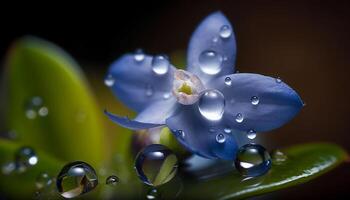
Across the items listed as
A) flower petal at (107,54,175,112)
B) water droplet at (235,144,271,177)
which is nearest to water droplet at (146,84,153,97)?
flower petal at (107,54,175,112)

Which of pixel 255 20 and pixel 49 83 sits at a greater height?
pixel 255 20

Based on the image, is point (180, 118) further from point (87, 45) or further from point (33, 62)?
point (87, 45)

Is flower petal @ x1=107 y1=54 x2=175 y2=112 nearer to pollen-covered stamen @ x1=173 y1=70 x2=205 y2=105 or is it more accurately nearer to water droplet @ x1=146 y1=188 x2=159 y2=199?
pollen-covered stamen @ x1=173 y1=70 x2=205 y2=105

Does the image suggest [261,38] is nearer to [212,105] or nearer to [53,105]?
[53,105]

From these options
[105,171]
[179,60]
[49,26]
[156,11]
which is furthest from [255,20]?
[105,171]

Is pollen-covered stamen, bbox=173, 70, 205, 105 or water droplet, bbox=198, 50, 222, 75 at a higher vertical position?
water droplet, bbox=198, 50, 222, 75

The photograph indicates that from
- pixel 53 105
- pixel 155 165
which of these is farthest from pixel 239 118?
pixel 53 105

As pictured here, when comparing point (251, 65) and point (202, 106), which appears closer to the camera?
point (202, 106)

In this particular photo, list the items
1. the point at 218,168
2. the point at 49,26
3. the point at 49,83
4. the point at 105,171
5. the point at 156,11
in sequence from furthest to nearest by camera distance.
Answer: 1. the point at 156,11
2. the point at 49,26
3. the point at 49,83
4. the point at 105,171
5. the point at 218,168
